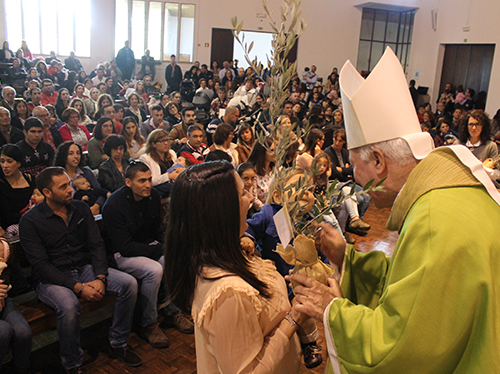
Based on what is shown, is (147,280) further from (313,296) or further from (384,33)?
(384,33)

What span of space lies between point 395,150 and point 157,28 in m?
15.7

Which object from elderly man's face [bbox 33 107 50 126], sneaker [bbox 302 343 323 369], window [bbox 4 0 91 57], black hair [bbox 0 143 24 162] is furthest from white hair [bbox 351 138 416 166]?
window [bbox 4 0 91 57]

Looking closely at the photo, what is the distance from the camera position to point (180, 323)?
3.03 m

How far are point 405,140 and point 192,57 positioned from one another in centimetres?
1527

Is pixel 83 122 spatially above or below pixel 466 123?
below

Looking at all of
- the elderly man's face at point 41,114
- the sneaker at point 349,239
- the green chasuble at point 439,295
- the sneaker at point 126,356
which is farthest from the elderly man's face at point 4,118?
the green chasuble at point 439,295

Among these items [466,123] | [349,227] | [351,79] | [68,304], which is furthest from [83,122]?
[351,79]

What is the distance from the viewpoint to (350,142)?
1364 millimetres

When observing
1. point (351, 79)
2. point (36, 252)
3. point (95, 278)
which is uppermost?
point (351, 79)

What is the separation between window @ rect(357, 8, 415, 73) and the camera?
16406 millimetres

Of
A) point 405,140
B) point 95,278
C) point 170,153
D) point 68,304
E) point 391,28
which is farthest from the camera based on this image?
point 391,28

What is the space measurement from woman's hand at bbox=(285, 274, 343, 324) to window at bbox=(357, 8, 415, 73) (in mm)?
16405

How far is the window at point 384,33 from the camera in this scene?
16406 mm

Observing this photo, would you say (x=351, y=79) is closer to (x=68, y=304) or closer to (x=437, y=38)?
(x=68, y=304)
